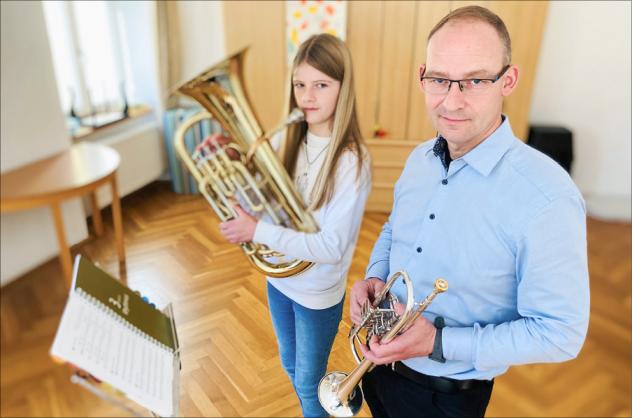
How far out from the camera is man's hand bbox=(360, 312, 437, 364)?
28.9 inches

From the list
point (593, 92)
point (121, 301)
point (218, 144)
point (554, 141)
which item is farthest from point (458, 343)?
point (593, 92)

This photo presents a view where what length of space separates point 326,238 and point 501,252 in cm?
46

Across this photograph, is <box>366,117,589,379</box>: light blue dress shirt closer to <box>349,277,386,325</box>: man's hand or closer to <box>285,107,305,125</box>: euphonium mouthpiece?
<box>349,277,386,325</box>: man's hand

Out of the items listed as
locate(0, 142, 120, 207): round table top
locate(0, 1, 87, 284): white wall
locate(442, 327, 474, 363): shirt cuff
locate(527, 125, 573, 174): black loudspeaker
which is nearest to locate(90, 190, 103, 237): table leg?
locate(0, 1, 87, 284): white wall

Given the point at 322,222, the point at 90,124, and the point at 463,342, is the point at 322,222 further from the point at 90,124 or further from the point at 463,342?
the point at 90,124

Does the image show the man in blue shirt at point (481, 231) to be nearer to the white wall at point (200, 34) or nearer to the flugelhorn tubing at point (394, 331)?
the flugelhorn tubing at point (394, 331)

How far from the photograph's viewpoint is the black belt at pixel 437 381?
3.07 feet

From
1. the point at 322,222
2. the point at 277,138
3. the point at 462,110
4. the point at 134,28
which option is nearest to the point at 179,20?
the point at 134,28

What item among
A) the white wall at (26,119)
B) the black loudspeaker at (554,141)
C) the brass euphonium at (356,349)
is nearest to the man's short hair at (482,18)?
the brass euphonium at (356,349)

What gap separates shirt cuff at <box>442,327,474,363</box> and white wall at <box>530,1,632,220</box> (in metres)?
3.66

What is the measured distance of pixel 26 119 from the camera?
2.78 meters

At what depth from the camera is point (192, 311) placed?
119cm

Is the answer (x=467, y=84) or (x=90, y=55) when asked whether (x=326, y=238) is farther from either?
(x=90, y=55)

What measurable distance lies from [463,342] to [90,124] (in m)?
3.69
